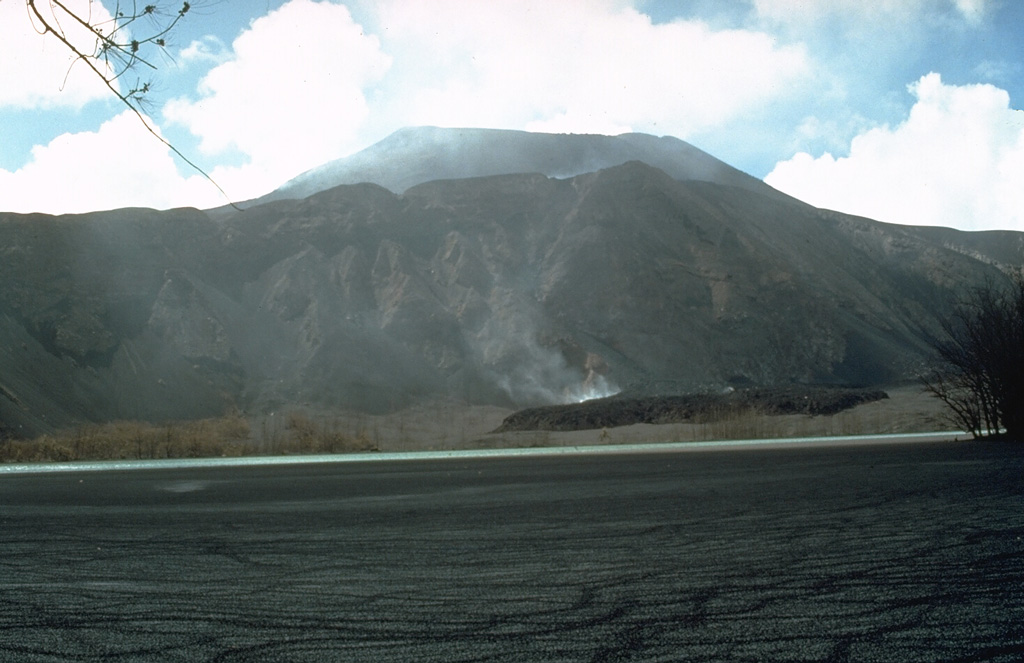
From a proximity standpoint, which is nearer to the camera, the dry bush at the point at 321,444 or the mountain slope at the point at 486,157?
the dry bush at the point at 321,444

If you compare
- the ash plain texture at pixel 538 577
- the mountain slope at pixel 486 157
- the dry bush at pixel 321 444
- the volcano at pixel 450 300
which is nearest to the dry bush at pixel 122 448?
the dry bush at pixel 321 444

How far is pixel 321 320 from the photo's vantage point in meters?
74.6

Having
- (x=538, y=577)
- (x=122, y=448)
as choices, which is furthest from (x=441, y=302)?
(x=538, y=577)

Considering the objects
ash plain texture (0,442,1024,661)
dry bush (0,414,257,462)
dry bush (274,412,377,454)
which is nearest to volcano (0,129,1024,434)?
dry bush (0,414,257,462)

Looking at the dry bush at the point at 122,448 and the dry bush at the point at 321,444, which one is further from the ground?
the dry bush at the point at 122,448

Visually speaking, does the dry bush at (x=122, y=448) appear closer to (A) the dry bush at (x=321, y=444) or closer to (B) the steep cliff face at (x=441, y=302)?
(A) the dry bush at (x=321, y=444)

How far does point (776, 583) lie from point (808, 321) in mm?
75749

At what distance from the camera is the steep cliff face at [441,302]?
65.7m

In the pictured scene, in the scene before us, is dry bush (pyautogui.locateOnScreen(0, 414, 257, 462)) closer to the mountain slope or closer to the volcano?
the volcano

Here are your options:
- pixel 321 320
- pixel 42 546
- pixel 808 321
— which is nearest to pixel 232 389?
pixel 321 320

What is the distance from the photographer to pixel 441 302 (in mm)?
81062

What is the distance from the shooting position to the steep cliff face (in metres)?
65.7

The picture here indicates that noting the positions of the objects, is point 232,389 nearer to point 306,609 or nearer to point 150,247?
point 150,247

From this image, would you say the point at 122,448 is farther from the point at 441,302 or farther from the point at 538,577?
the point at 441,302
